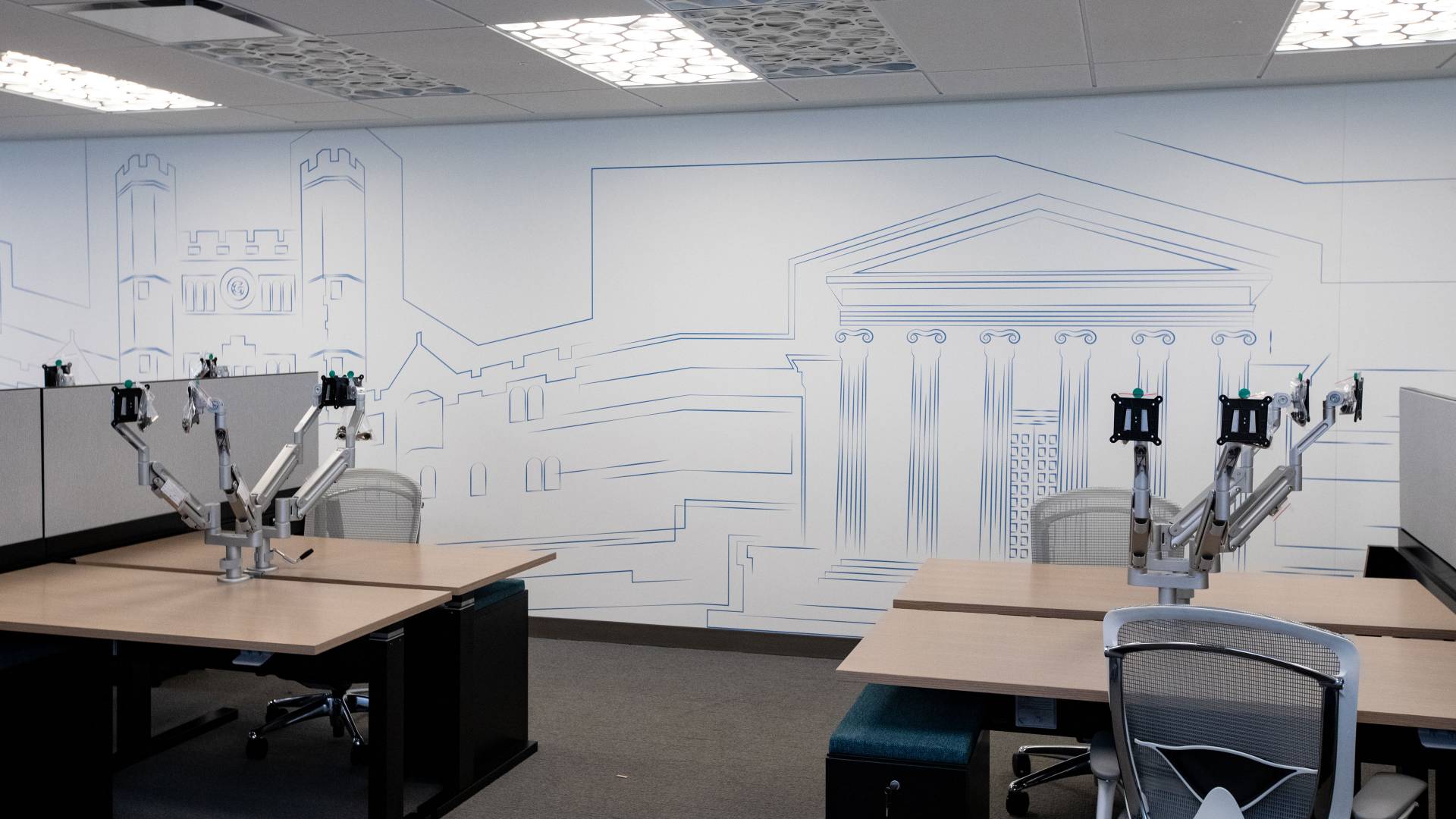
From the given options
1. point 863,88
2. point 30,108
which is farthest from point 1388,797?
point 30,108

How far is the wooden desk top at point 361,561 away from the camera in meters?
3.41

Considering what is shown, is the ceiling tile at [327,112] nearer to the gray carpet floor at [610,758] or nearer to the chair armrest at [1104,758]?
the gray carpet floor at [610,758]

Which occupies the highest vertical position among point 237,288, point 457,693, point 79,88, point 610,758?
point 79,88

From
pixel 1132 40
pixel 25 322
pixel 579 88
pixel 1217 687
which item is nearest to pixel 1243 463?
pixel 1217 687

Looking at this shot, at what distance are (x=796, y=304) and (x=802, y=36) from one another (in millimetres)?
1522

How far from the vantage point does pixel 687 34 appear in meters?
3.82

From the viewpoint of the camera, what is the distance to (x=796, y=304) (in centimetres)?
512

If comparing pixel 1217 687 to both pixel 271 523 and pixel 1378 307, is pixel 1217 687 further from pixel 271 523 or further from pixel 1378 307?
pixel 271 523

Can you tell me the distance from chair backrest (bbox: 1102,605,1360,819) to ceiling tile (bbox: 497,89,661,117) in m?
3.26

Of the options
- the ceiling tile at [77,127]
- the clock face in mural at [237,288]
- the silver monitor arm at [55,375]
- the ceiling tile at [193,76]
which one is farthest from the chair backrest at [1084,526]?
the ceiling tile at [77,127]

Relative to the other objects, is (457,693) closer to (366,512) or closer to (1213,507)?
(366,512)

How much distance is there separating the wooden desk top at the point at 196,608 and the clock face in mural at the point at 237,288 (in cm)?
260

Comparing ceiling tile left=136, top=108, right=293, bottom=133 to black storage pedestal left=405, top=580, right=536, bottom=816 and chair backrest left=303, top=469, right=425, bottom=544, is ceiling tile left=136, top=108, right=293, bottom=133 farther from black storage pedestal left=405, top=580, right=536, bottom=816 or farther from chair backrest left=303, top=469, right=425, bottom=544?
black storage pedestal left=405, top=580, right=536, bottom=816

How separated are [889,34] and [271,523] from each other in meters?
2.83
